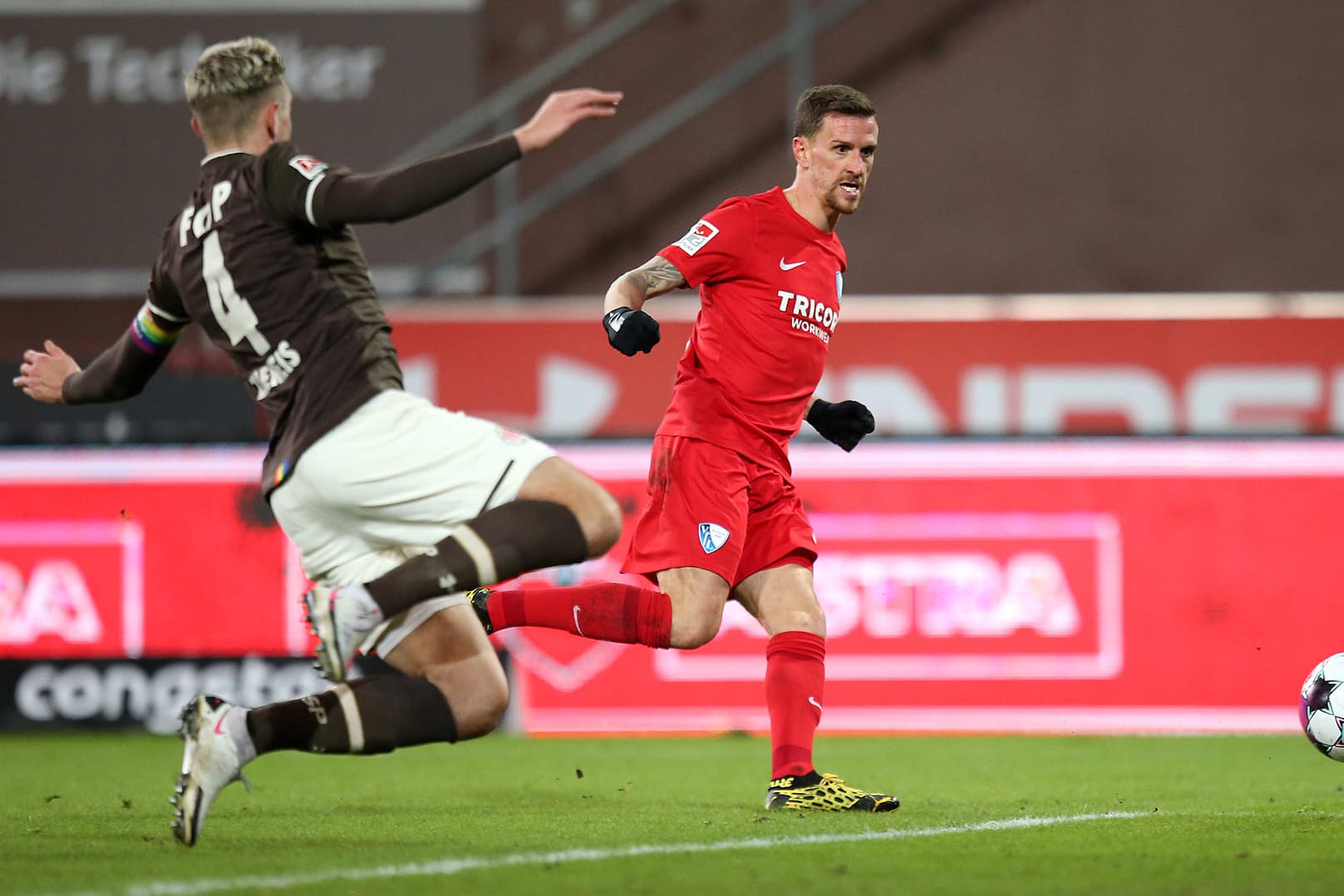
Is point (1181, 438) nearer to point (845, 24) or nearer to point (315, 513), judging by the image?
point (845, 24)

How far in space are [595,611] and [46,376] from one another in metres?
1.65

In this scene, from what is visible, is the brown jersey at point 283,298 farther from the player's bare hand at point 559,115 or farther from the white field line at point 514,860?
the white field line at point 514,860

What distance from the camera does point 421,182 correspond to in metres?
3.83

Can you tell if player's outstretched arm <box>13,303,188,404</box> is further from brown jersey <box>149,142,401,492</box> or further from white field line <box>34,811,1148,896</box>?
white field line <box>34,811,1148,896</box>

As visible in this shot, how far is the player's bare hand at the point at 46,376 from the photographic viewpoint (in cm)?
477

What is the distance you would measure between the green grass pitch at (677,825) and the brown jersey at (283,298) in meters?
0.96

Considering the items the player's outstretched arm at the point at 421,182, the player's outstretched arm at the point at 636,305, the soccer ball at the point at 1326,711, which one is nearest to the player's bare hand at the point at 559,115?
the player's outstretched arm at the point at 421,182

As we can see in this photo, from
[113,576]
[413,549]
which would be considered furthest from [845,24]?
[413,549]

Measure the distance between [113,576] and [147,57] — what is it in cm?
371

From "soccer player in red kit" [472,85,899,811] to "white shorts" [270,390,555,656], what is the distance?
103cm

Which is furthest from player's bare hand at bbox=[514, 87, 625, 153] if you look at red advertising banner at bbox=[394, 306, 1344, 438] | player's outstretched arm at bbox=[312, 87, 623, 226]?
red advertising banner at bbox=[394, 306, 1344, 438]

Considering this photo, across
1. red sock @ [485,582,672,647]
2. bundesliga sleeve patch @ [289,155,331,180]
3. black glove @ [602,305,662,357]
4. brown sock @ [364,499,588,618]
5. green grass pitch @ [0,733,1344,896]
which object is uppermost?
bundesliga sleeve patch @ [289,155,331,180]

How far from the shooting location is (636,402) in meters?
10.0

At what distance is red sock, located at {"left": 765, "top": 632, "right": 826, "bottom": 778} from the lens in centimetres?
502
